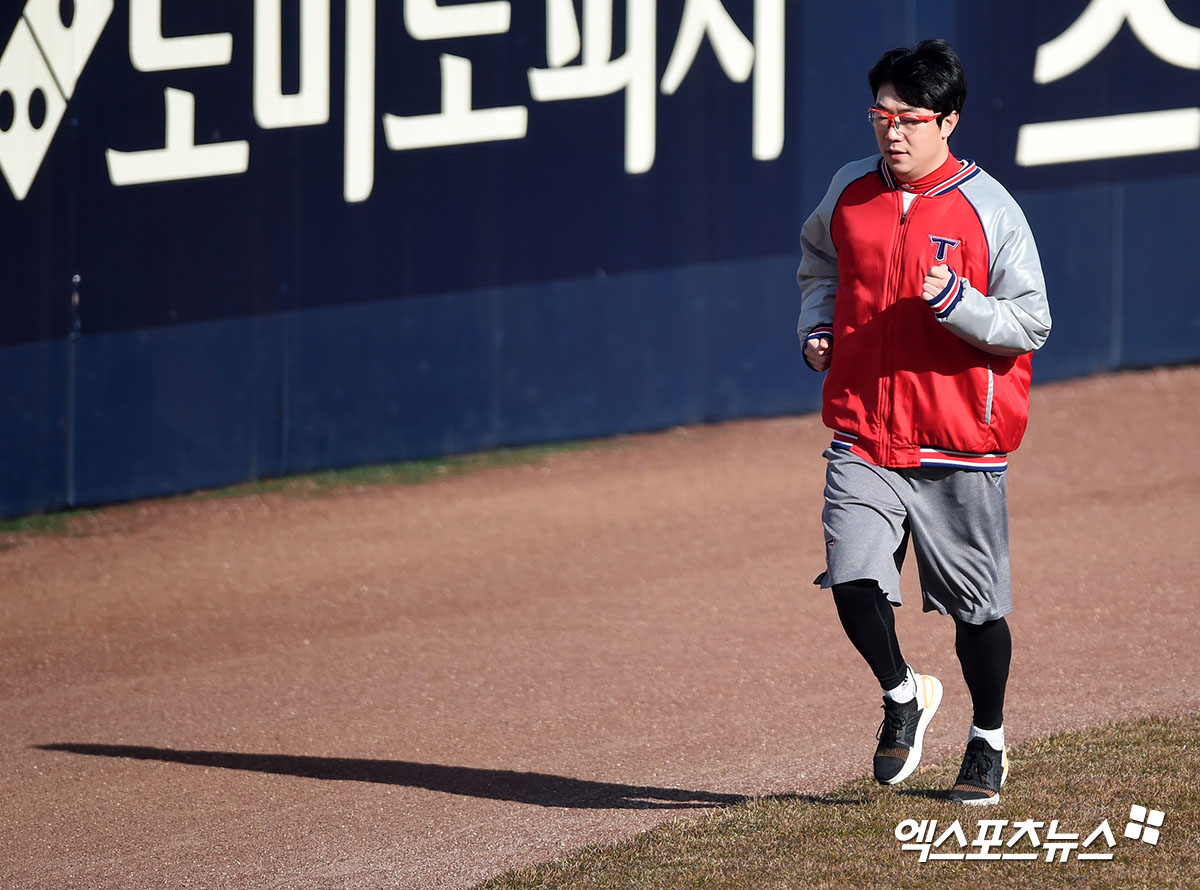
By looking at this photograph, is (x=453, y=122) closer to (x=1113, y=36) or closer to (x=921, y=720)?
(x=1113, y=36)

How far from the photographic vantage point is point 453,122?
28.9ft

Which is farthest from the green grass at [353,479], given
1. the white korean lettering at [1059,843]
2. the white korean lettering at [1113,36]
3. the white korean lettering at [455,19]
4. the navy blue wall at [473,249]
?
the white korean lettering at [1059,843]

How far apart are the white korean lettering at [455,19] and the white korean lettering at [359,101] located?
0.67 feet

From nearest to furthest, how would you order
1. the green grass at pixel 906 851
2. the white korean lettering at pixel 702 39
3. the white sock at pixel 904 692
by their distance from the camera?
the green grass at pixel 906 851 → the white sock at pixel 904 692 → the white korean lettering at pixel 702 39

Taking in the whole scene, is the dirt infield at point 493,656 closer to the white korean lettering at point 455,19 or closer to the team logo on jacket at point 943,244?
the team logo on jacket at point 943,244

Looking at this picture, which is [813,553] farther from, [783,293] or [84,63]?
[84,63]

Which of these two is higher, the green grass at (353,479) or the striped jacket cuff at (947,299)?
the striped jacket cuff at (947,299)

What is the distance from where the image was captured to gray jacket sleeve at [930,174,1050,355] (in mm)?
3842

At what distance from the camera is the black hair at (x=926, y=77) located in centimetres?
397

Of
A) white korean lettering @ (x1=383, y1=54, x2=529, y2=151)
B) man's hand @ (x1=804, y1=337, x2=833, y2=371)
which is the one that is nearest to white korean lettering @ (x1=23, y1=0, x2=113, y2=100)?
white korean lettering @ (x1=383, y1=54, x2=529, y2=151)

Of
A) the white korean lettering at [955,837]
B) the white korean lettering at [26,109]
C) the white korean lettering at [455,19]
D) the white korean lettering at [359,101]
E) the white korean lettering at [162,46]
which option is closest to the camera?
the white korean lettering at [955,837]

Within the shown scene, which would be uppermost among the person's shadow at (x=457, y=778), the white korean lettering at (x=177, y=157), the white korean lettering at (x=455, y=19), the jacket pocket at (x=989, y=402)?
the white korean lettering at (x=455, y=19)

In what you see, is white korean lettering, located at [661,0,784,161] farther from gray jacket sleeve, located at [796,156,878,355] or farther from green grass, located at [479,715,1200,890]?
green grass, located at [479,715,1200,890]

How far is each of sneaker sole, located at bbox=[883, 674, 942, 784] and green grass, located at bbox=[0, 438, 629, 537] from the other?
4698 mm
